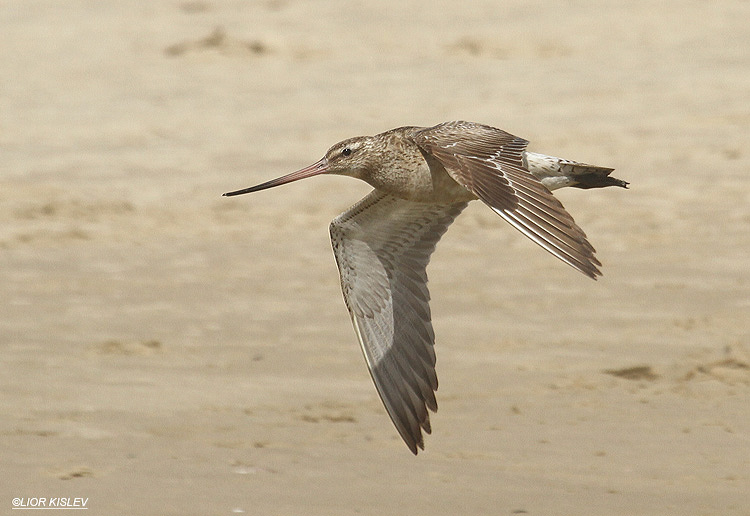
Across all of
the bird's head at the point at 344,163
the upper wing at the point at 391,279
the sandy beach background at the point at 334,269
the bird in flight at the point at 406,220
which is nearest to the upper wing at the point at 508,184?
the bird in flight at the point at 406,220

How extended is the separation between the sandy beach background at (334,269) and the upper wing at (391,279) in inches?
13.9

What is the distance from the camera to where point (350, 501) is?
198 inches

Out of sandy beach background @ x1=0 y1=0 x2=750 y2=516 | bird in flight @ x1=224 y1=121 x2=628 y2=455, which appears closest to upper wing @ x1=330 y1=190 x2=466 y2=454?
bird in flight @ x1=224 y1=121 x2=628 y2=455

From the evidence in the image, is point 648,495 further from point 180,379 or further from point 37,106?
point 37,106

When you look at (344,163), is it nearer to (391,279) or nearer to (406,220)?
(406,220)

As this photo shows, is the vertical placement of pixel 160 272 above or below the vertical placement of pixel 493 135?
below

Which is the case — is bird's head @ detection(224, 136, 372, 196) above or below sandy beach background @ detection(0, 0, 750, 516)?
above

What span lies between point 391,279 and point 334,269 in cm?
222

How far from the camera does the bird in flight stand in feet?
17.0

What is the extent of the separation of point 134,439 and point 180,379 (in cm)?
71

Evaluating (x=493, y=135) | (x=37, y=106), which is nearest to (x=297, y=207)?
(x=37, y=106)

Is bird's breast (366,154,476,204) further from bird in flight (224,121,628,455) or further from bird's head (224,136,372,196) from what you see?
bird's head (224,136,372,196)

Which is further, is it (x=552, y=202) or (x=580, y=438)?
(x=580, y=438)

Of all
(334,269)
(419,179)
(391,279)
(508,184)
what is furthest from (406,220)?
(334,269)
